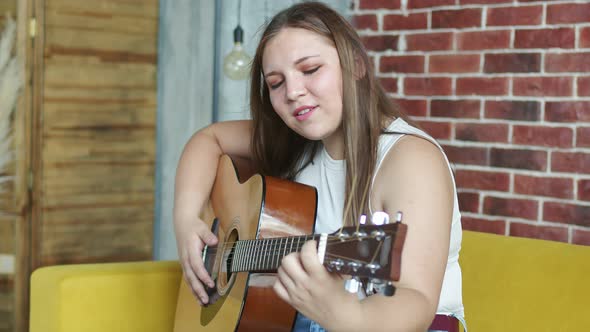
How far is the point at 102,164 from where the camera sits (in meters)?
2.91

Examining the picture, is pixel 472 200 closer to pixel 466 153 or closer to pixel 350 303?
pixel 466 153

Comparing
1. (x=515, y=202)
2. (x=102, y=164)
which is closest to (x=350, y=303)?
(x=515, y=202)

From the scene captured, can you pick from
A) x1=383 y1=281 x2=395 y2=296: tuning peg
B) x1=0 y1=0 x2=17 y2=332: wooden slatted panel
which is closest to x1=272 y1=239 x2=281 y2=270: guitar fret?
x1=383 y1=281 x2=395 y2=296: tuning peg

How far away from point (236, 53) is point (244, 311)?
134 centimetres

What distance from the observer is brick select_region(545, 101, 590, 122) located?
7.57ft

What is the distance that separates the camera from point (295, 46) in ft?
4.85

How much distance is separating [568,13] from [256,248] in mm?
1386

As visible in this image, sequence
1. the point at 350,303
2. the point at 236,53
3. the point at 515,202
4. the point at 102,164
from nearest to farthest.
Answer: the point at 350,303
the point at 515,202
the point at 236,53
the point at 102,164

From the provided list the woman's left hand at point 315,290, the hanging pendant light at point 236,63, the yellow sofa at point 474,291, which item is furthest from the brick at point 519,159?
the woman's left hand at point 315,290

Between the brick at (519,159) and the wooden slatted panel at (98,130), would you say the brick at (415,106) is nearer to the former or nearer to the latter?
the brick at (519,159)

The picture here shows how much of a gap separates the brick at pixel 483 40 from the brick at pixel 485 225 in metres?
0.54

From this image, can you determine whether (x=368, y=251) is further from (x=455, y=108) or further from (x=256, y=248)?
(x=455, y=108)

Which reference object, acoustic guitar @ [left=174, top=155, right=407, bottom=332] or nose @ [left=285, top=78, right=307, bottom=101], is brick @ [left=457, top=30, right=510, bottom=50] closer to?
acoustic guitar @ [left=174, top=155, right=407, bottom=332]

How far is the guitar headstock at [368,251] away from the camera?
1015 mm
